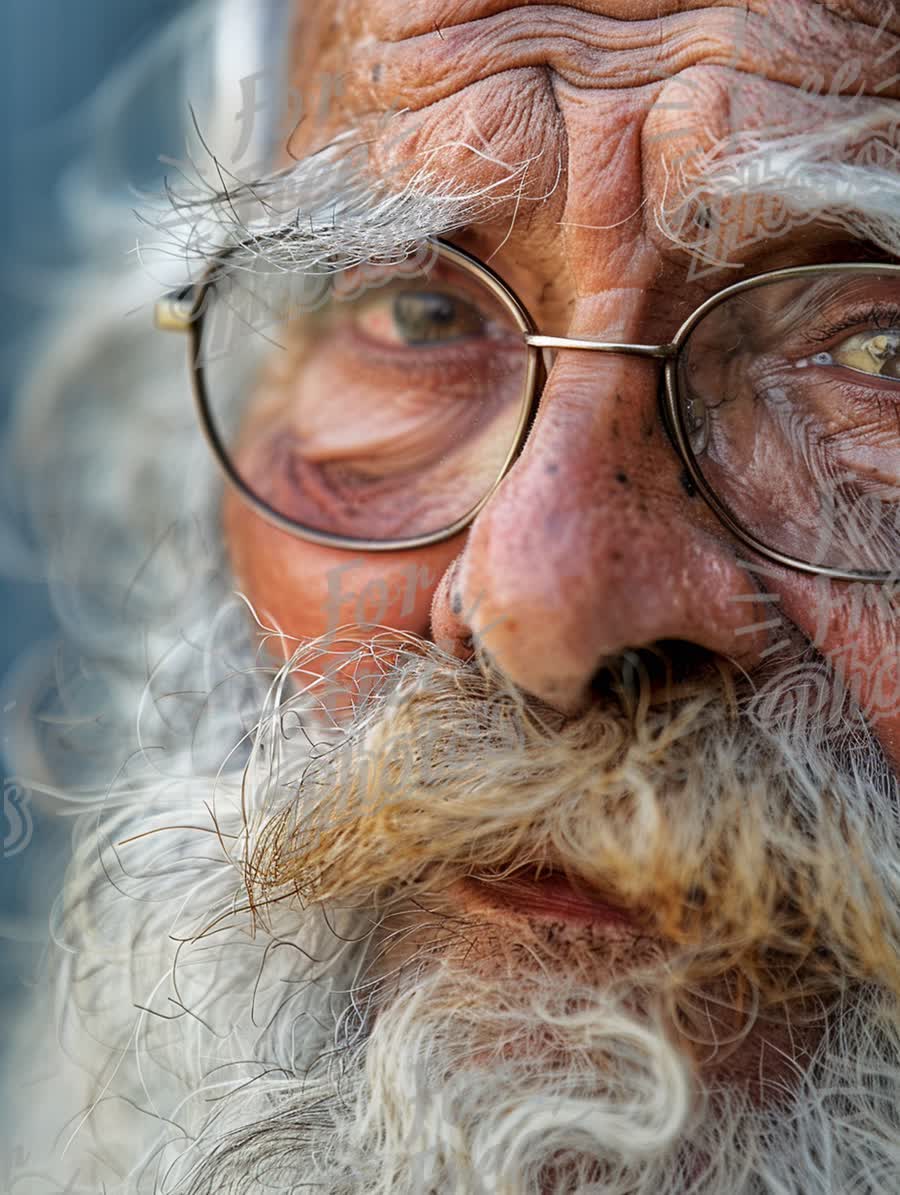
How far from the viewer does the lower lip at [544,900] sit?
917mm

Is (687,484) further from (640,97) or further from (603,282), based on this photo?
(640,97)

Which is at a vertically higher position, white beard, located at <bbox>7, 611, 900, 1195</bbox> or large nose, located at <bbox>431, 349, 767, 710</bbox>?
large nose, located at <bbox>431, 349, 767, 710</bbox>

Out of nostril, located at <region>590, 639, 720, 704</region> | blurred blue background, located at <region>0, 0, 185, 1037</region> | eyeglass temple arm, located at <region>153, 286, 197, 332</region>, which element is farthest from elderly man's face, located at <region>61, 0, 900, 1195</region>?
blurred blue background, located at <region>0, 0, 185, 1037</region>

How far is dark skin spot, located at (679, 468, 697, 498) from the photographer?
37.8 inches

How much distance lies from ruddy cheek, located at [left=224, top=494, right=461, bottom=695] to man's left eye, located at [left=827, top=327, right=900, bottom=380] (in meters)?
0.41

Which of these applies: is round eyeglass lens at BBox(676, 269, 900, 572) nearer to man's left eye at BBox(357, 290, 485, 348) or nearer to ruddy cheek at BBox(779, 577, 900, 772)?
ruddy cheek at BBox(779, 577, 900, 772)

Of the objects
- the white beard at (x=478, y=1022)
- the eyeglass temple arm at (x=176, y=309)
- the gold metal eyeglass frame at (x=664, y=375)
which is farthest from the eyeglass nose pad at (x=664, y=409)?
the eyeglass temple arm at (x=176, y=309)

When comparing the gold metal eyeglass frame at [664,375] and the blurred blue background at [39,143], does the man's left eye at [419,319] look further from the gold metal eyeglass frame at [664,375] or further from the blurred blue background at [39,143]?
the blurred blue background at [39,143]

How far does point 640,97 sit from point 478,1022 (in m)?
0.85

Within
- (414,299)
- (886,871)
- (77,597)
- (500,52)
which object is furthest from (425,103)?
(77,597)

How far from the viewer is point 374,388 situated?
4.30 ft

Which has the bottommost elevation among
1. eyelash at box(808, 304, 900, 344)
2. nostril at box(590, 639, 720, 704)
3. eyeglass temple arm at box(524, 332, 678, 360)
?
nostril at box(590, 639, 720, 704)

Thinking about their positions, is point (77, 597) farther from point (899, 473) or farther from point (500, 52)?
point (899, 473)

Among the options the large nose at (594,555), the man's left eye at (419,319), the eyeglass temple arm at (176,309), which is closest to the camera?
the large nose at (594,555)
